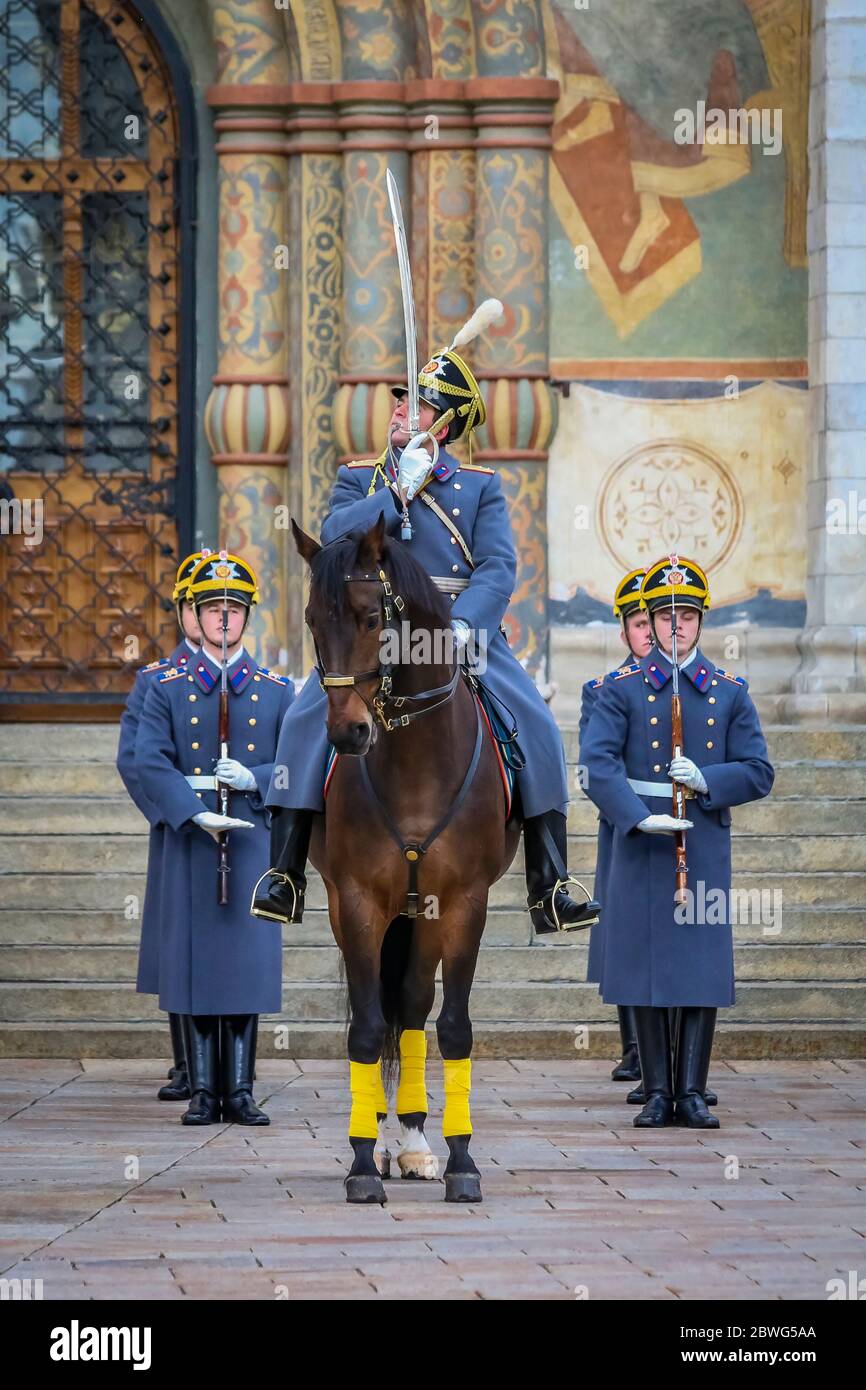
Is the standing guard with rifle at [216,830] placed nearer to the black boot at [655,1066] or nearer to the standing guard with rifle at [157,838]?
the standing guard with rifle at [157,838]

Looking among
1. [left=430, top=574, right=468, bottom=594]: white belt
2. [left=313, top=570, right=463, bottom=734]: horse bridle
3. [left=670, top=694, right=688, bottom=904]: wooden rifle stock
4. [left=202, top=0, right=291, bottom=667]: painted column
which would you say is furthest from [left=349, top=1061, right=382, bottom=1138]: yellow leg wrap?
[left=202, top=0, right=291, bottom=667]: painted column

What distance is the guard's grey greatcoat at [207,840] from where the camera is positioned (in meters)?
9.49

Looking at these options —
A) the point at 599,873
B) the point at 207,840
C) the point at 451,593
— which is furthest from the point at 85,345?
the point at 451,593

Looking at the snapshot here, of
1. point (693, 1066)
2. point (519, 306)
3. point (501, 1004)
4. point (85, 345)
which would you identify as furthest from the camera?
point (85, 345)

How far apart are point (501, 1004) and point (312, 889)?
1.15 metres

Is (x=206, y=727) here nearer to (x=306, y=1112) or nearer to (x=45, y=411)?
(x=306, y=1112)

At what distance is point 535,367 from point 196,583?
541 centimetres

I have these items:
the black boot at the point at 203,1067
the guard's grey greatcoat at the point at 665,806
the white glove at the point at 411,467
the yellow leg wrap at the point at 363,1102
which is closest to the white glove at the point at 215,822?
the black boot at the point at 203,1067

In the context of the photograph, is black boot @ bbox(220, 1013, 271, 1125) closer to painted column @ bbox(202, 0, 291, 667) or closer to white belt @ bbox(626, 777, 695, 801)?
white belt @ bbox(626, 777, 695, 801)

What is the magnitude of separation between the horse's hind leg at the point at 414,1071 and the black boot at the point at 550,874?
1.38ft

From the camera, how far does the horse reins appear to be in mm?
7059

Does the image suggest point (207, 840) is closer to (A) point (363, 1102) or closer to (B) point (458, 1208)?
(A) point (363, 1102)

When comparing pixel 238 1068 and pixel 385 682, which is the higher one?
pixel 385 682

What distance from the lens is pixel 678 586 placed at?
31.1 ft
